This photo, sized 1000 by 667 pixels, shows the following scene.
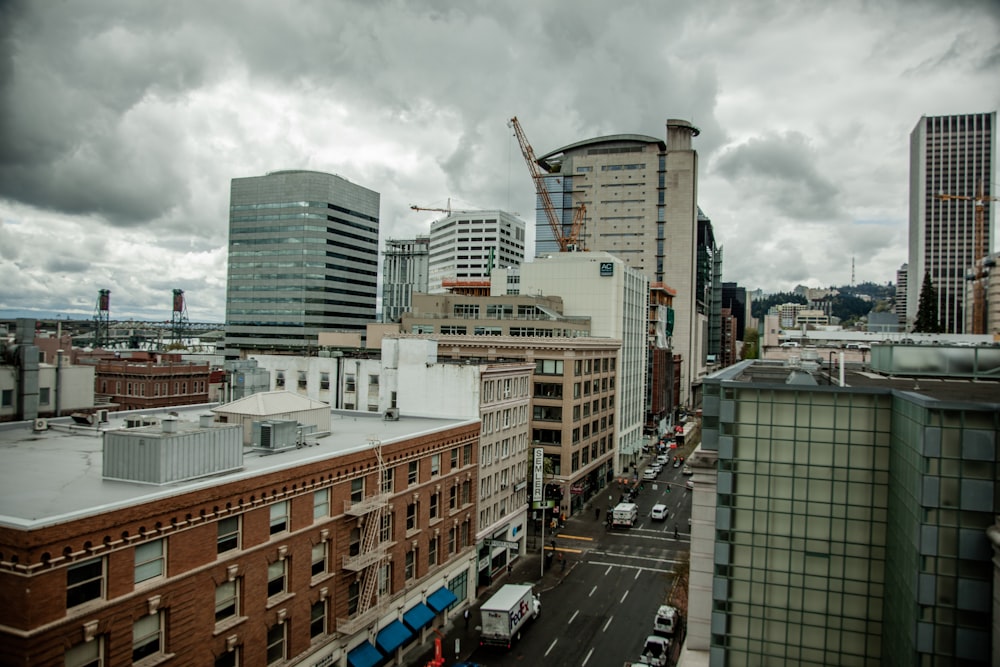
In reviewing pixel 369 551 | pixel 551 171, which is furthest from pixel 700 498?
pixel 551 171

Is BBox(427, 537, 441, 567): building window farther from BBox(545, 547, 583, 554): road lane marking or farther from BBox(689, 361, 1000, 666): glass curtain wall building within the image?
BBox(545, 547, 583, 554): road lane marking

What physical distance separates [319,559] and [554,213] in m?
162

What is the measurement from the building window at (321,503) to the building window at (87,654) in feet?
39.1

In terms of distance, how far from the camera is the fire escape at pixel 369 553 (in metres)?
35.8

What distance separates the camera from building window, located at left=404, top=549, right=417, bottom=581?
4288cm

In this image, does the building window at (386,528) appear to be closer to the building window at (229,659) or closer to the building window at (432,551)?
the building window at (432,551)

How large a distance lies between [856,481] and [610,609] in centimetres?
2960

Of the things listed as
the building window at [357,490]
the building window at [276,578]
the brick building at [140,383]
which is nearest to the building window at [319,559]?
the building window at [276,578]

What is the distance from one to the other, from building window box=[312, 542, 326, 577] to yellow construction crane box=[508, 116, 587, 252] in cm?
13132

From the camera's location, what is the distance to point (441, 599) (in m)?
46.0

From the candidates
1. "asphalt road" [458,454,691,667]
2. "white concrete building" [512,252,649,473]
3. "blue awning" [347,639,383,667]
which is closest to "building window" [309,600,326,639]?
"blue awning" [347,639,383,667]

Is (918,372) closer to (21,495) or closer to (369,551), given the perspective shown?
(369,551)

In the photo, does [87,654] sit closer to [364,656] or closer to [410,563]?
[364,656]

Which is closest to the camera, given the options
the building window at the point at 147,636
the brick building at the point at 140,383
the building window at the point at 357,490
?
the building window at the point at 147,636
